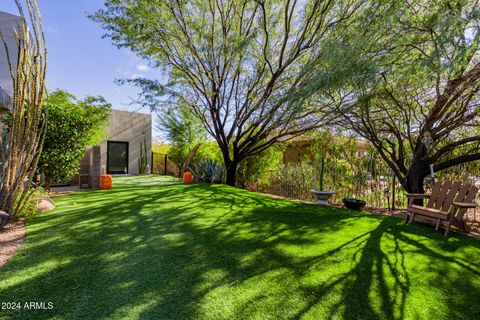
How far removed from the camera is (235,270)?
9.11ft

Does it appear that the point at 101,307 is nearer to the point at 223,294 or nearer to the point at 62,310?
the point at 62,310

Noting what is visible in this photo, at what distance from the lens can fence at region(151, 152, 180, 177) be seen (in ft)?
49.2

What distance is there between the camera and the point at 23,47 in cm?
392

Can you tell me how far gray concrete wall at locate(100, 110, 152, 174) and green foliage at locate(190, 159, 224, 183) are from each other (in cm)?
652

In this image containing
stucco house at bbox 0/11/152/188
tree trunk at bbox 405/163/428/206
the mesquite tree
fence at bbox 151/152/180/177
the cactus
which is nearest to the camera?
the mesquite tree

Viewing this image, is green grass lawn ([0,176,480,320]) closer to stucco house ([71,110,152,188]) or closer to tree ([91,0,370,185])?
tree ([91,0,370,185])

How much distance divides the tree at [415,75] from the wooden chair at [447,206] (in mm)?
1157

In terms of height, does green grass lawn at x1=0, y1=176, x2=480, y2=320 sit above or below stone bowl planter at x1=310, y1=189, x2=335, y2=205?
below

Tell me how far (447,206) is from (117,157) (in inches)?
621

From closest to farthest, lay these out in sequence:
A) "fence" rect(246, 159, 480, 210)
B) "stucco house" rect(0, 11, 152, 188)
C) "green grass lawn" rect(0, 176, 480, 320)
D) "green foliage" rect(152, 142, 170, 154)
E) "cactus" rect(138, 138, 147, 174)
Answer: "green grass lawn" rect(0, 176, 480, 320), "fence" rect(246, 159, 480, 210), "stucco house" rect(0, 11, 152, 188), "cactus" rect(138, 138, 147, 174), "green foliage" rect(152, 142, 170, 154)

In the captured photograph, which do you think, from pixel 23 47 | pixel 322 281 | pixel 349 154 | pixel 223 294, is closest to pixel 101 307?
pixel 223 294

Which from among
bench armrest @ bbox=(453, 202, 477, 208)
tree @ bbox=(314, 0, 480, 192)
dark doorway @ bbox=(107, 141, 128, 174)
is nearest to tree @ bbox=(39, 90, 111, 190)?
tree @ bbox=(314, 0, 480, 192)

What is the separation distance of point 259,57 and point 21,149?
6.99 m

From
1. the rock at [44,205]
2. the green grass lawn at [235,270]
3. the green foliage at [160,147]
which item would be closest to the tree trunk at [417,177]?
the green grass lawn at [235,270]
